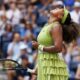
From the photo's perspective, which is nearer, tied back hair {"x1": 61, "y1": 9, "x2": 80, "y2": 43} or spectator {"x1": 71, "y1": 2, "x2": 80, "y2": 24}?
tied back hair {"x1": 61, "y1": 9, "x2": 80, "y2": 43}

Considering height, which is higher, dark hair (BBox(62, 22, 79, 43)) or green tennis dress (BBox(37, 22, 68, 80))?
dark hair (BBox(62, 22, 79, 43))

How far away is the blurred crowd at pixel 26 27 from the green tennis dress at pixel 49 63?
437 centimetres

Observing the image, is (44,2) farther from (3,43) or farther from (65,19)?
(65,19)

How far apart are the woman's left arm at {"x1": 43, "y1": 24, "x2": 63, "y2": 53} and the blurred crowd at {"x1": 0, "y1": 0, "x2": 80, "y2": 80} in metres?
4.55

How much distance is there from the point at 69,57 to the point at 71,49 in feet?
0.81

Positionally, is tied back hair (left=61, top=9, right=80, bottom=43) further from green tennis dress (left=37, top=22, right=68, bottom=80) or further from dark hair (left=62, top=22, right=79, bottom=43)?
green tennis dress (left=37, top=22, right=68, bottom=80)

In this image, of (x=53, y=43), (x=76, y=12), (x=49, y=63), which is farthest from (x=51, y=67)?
(x=76, y=12)

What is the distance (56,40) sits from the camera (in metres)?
5.74

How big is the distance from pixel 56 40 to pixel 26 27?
23.5 ft

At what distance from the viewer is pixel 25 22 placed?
42.9 ft

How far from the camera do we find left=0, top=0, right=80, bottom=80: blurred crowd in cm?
1100

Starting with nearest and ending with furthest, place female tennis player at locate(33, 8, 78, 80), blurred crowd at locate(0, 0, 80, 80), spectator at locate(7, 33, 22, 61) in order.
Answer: female tennis player at locate(33, 8, 78, 80) < blurred crowd at locate(0, 0, 80, 80) < spectator at locate(7, 33, 22, 61)

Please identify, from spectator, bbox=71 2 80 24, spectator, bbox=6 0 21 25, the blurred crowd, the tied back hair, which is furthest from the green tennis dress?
spectator, bbox=6 0 21 25

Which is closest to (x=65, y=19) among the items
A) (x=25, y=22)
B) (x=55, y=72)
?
(x=55, y=72)
